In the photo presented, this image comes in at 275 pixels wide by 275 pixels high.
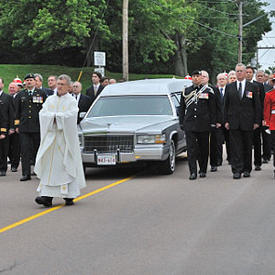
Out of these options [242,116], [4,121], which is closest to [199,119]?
[242,116]

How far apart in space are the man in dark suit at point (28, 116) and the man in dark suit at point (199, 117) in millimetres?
2829

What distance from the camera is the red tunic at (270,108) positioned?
1304cm

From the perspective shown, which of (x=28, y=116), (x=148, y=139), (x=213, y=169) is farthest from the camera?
(x=213, y=169)

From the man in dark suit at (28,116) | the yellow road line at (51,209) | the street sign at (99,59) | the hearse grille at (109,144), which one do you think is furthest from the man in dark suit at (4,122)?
the street sign at (99,59)

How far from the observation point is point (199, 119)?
515 inches

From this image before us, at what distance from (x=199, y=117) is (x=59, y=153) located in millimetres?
→ 3987

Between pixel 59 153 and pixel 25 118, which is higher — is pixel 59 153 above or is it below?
below

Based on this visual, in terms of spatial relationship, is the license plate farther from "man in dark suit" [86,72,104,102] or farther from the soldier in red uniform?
"man in dark suit" [86,72,104,102]

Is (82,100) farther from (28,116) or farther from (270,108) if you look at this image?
(270,108)

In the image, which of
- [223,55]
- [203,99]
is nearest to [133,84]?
[203,99]

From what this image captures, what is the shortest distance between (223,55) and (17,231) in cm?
5808

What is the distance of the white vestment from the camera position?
32.0 feet

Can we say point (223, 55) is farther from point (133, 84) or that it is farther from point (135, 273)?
point (135, 273)

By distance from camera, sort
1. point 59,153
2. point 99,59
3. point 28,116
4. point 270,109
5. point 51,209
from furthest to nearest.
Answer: point 99,59 → point 28,116 → point 270,109 → point 59,153 → point 51,209
